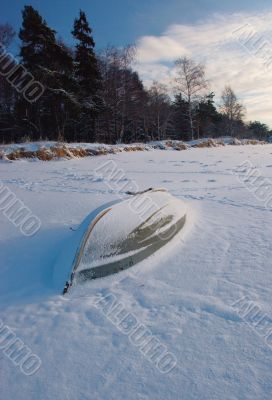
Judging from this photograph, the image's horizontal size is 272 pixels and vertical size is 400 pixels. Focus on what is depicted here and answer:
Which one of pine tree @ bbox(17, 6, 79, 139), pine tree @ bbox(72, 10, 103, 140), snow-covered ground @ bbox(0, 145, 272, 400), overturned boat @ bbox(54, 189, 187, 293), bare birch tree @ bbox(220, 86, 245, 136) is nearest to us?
snow-covered ground @ bbox(0, 145, 272, 400)

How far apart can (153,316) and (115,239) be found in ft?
2.67

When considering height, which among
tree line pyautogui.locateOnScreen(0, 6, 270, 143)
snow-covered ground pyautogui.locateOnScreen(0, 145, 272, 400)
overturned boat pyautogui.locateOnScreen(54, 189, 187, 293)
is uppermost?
tree line pyautogui.locateOnScreen(0, 6, 270, 143)

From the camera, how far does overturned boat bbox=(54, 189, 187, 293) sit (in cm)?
254

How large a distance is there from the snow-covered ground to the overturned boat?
0.09 m

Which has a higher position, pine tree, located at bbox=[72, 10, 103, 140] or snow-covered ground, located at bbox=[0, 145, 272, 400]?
pine tree, located at bbox=[72, 10, 103, 140]

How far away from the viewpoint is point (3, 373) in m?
1.73

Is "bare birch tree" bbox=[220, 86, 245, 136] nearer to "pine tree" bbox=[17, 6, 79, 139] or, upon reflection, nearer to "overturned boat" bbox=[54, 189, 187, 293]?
"pine tree" bbox=[17, 6, 79, 139]

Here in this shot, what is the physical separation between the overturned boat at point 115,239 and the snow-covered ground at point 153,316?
0.29 feet

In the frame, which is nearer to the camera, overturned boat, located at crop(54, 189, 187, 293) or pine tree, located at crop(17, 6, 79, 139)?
overturned boat, located at crop(54, 189, 187, 293)

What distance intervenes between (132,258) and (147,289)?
1.32ft

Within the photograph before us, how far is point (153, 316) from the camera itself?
215cm

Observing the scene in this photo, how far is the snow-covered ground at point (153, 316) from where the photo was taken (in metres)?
1.59

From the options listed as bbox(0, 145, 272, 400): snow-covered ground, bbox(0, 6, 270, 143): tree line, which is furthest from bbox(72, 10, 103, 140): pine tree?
bbox(0, 145, 272, 400): snow-covered ground

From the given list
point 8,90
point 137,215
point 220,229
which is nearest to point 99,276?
point 137,215
